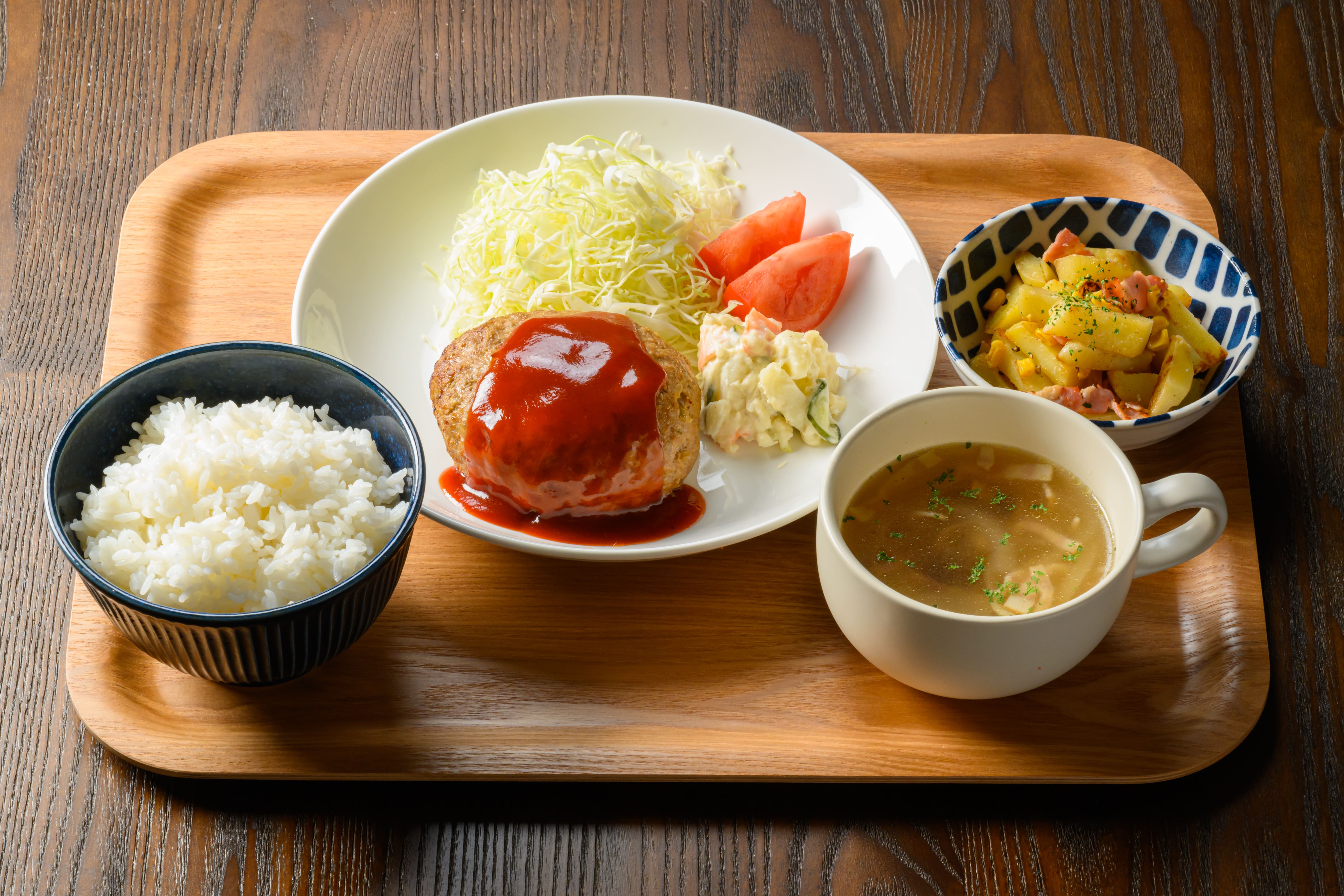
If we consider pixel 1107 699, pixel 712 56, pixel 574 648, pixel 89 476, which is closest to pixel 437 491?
pixel 574 648

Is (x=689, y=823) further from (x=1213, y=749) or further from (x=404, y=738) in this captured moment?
(x=1213, y=749)

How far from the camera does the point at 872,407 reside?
238cm

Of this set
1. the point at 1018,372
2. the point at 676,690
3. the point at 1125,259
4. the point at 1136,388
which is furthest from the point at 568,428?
the point at 1125,259

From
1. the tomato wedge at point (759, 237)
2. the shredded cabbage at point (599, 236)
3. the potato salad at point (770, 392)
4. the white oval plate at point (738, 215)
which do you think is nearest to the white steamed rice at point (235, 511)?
the white oval plate at point (738, 215)

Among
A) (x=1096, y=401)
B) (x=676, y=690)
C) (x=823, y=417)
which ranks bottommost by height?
(x=676, y=690)

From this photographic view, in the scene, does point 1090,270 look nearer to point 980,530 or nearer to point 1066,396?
point 1066,396

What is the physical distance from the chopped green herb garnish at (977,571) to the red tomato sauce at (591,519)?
1.92 ft

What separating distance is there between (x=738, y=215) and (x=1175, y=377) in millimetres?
1100

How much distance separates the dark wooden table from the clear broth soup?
430 millimetres

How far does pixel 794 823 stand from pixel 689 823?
190 mm

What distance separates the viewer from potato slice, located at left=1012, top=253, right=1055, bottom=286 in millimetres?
2479

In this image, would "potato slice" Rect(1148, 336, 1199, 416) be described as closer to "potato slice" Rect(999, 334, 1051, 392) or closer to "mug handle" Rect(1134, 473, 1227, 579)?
"potato slice" Rect(999, 334, 1051, 392)

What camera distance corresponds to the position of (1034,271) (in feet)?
8.15

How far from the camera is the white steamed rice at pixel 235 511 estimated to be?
177 cm
